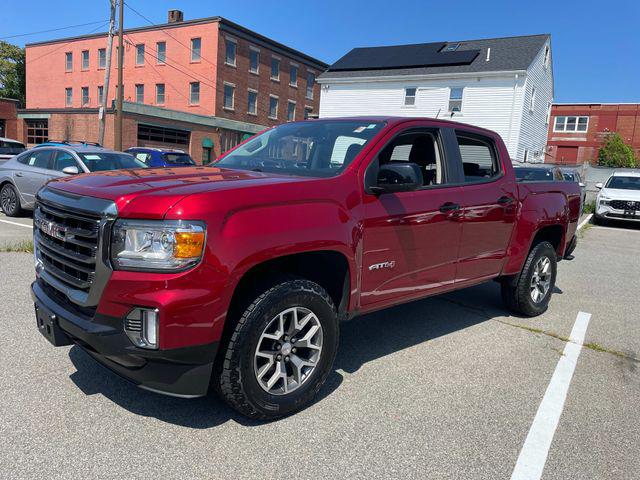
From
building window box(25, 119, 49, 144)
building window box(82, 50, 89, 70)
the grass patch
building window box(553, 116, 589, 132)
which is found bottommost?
the grass patch

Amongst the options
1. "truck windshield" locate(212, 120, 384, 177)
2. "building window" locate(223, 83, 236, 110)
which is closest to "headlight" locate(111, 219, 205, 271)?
"truck windshield" locate(212, 120, 384, 177)

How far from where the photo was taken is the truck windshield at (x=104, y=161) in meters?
9.31

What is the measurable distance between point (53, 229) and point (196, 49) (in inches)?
1546

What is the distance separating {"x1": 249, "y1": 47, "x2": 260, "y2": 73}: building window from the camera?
40969mm

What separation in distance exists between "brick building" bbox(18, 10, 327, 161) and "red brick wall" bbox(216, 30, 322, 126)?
0.25ft

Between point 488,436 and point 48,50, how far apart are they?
54441 millimetres

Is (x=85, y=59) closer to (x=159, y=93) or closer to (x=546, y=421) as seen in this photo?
(x=159, y=93)

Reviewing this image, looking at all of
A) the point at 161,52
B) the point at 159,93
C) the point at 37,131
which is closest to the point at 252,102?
the point at 159,93

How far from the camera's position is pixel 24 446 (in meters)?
2.60

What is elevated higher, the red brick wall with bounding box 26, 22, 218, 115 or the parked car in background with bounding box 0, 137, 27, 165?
the red brick wall with bounding box 26, 22, 218, 115

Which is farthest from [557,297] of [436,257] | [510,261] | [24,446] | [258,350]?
[24,446]

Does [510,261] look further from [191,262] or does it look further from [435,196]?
[191,262]

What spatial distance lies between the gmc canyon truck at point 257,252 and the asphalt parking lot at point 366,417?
0.32m

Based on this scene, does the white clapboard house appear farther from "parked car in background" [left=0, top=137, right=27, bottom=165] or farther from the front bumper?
the front bumper
